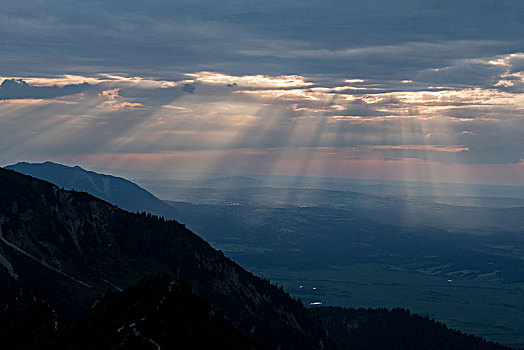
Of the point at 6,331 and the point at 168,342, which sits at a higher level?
the point at 168,342

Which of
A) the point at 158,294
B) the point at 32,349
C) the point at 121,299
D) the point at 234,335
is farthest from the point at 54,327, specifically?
the point at 234,335

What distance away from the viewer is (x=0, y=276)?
585 feet

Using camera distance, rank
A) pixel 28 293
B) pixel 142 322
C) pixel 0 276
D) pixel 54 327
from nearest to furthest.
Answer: pixel 142 322, pixel 54 327, pixel 28 293, pixel 0 276

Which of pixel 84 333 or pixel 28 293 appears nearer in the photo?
pixel 84 333

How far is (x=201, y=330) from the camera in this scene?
11544cm

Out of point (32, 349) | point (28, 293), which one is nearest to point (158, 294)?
point (32, 349)

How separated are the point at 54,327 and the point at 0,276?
133ft

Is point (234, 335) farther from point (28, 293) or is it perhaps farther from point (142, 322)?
point (28, 293)

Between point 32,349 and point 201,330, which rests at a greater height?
point 201,330

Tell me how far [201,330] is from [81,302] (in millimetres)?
97242

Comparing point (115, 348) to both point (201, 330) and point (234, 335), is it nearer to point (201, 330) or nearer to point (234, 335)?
point (201, 330)

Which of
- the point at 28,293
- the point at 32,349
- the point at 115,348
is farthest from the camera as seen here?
the point at 28,293

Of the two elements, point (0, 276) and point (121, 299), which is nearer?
point (121, 299)

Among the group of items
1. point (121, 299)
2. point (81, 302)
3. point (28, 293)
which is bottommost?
point (81, 302)
